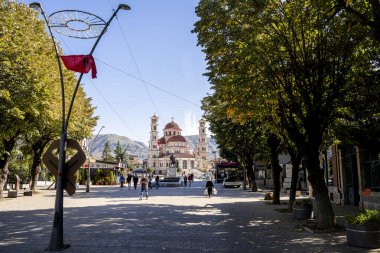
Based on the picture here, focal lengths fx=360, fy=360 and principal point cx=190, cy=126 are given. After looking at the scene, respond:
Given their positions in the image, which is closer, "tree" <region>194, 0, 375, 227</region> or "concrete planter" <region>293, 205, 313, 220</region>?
"tree" <region>194, 0, 375, 227</region>

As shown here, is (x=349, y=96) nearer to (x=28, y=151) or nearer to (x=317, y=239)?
(x=317, y=239)

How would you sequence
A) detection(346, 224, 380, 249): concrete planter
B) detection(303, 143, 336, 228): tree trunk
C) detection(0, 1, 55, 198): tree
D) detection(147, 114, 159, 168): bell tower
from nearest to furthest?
detection(346, 224, 380, 249): concrete planter, detection(303, 143, 336, 228): tree trunk, detection(0, 1, 55, 198): tree, detection(147, 114, 159, 168): bell tower

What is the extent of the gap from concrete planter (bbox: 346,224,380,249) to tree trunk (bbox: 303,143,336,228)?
9.45ft

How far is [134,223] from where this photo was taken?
43.4 ft

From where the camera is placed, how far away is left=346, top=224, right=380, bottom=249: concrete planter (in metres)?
8.91

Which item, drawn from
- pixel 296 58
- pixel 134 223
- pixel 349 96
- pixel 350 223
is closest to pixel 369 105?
pixel 349 96

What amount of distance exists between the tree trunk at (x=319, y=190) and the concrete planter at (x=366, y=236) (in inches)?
113

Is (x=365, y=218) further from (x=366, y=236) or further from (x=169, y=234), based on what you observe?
(x=169, y=234)

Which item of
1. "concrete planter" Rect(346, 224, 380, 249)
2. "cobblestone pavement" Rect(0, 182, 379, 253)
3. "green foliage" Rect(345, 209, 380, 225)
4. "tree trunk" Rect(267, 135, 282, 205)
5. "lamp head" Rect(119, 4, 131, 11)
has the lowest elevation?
"cobblestone pavement" Rect(0, 182, 379, 253)

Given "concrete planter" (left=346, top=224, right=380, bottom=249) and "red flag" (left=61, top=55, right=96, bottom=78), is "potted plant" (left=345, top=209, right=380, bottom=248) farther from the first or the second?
"red flag" (left=61, top=55, right=96, bottom=78)

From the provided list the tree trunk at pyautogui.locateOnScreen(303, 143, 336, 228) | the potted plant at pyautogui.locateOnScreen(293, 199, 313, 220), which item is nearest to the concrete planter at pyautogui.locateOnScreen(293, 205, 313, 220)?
the potted plant at pyautogui.locateOnScreen(293, 199, 313, 220)

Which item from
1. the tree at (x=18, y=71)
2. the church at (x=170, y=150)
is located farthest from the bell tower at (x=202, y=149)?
the tree at (x=18, y=71)

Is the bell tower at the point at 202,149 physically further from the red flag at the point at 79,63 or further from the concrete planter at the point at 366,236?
the concrete planter at the point at 366,236

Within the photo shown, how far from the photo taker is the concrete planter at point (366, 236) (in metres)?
8.91
